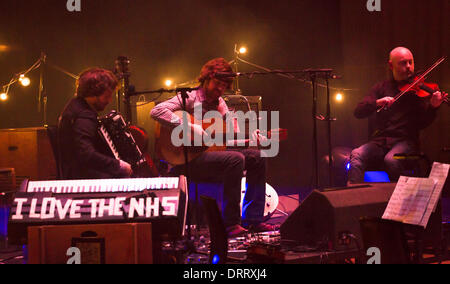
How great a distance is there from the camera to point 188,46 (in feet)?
23.2

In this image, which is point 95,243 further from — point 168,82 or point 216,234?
point 168,82

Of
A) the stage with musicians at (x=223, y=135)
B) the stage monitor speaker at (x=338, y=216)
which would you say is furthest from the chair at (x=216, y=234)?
the stage monitor speaker at (x=338, y=216)

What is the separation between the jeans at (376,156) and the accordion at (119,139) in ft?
6.32

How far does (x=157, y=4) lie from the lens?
7027 millimetres

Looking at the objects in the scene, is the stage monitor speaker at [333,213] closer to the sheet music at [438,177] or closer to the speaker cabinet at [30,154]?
the sheet music at [438,177]

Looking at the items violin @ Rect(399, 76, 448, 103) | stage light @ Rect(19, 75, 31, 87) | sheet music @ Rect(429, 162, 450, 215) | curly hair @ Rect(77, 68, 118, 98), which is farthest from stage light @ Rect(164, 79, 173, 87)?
sheet music @ Rect(429, 162, 450, 215)

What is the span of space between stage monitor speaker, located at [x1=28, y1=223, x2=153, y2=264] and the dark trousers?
134 cm

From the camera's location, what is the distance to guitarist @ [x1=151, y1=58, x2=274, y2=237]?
401 centimetres

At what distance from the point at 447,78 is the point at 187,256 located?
374 cm

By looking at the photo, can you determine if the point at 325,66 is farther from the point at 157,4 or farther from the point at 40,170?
the point at 40,170

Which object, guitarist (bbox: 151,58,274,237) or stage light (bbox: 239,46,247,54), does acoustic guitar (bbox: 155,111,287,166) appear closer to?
guitarist (bbox: 151,58,274,237)

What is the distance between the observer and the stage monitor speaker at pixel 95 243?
2645mm

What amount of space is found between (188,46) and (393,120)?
351 cm

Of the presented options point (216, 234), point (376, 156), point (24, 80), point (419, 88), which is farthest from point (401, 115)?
point (24, 80)
